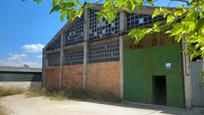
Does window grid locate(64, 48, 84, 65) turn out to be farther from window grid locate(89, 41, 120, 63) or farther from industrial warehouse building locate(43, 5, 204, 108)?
window grid locate(89, 41, 120, 63)

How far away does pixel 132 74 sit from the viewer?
55.4ft

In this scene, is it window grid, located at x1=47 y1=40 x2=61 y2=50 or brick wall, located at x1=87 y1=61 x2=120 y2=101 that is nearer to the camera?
brick wall, located at x1=87 y1=61 x2=120 y2=101

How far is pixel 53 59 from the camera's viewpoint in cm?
2714

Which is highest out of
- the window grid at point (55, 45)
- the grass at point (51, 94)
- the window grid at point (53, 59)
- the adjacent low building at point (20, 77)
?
the window grid at point (55, 45)

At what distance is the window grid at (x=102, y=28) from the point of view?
750 inches

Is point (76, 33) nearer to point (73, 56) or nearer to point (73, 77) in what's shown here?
point (73, 56)

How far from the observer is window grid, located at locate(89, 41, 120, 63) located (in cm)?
1878

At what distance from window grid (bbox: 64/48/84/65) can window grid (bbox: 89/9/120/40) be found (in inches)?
79.9

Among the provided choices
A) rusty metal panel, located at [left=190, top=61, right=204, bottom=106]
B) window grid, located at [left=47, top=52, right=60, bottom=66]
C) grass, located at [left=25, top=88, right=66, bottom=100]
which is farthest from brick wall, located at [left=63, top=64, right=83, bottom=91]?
rusty metal panel, located at [left=190, top=61, right=204, bottom=106]

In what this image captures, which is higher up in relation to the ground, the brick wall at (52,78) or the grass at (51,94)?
the brick wall at (52,78)

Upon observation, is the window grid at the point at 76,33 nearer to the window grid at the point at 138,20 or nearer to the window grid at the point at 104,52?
the window grid at the point at 104,52

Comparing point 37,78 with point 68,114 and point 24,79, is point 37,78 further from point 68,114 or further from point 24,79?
point 68,114

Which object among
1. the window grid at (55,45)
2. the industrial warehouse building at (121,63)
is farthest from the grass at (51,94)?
the window grid at (55,45)

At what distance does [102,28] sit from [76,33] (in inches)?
164
